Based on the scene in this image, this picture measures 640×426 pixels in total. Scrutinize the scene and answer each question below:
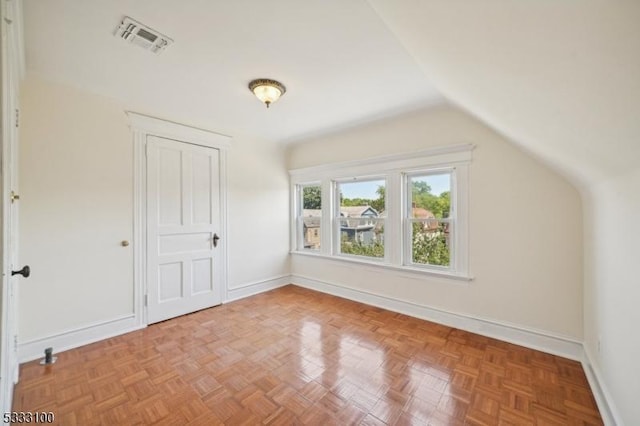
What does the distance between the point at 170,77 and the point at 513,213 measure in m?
3.50

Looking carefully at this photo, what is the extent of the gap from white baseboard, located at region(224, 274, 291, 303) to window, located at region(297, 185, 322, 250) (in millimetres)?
633

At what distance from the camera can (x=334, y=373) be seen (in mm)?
2145

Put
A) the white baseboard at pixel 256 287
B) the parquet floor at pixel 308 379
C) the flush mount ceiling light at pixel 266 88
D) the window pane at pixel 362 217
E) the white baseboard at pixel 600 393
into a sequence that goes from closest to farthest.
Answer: the white baseboard at pixel 600 393
the parquet floor at pixel 308 379
the flush mount ceiling light at pixel 266 88
the window pane at pixel 362 217
the white baseboard at pixel 256 287

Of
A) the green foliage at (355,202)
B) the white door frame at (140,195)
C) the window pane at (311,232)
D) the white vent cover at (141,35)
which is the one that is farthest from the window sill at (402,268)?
the white vent cover at (141,35)

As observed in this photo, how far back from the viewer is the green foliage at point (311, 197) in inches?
177

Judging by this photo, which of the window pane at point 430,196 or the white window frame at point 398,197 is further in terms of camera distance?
the window pane at point 430,196

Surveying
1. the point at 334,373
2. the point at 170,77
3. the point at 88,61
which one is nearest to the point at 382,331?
the point at 334,373

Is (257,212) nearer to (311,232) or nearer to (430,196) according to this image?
(311,232)

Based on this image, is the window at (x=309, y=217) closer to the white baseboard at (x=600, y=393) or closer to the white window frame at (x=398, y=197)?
the white window frame at (x=398, y=197)

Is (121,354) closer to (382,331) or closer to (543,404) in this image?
(382,331)

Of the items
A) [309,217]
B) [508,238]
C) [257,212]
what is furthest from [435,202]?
[257,212]

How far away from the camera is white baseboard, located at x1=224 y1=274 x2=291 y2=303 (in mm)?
3862

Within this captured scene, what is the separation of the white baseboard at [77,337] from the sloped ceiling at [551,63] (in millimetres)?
3620

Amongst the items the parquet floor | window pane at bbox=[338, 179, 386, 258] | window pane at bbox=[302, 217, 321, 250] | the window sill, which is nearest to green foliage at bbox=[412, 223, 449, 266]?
the window sill
